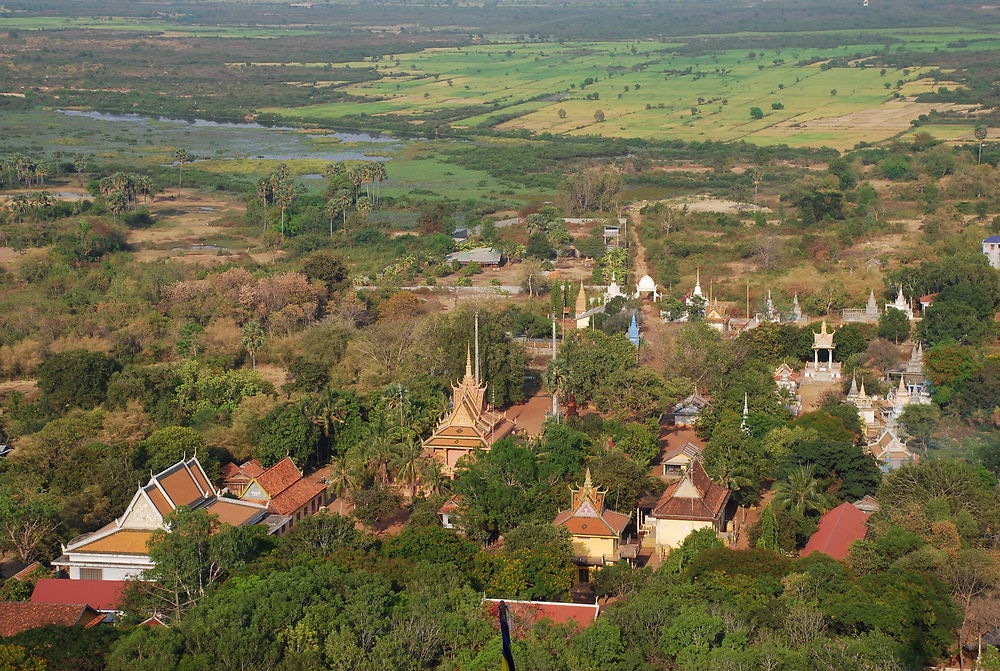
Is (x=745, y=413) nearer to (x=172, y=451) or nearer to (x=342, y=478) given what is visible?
(x=342, y=478)

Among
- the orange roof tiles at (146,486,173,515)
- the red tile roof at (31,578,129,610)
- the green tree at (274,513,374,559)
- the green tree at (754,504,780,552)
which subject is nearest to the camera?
the red tile roof at (31,578,129,610)

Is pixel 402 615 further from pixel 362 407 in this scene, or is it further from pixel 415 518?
pixel 362 407

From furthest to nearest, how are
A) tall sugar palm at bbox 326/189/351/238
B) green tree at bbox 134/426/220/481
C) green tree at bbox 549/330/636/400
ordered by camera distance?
1. tall sugar palm at bbox 326/189/351/238
2. green tree at bbox 549/330/636/400
3. green tree at bbox 134/426/220/481

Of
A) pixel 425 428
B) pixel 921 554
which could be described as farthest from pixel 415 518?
pixel 921 554

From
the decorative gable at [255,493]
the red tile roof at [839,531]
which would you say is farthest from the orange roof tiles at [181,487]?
the red tile roof at [839,531]

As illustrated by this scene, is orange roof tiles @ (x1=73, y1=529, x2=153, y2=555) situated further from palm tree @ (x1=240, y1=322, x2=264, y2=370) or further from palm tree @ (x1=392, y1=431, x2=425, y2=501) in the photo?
palm tree @ (x1=240, y1=322, x2=264, y2=370)

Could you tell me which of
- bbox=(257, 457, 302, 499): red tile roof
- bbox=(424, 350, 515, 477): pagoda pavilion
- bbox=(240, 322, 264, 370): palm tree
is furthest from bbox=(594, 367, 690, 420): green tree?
bbox=(240, 322, 264, 370): palm tree

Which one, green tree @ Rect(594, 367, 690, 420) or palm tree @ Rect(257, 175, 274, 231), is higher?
green tree @ Rect(594, 367, 690, 420)

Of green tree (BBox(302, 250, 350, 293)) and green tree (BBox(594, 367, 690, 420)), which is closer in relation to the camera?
green tree (BBox(594, 367, 690, 420))

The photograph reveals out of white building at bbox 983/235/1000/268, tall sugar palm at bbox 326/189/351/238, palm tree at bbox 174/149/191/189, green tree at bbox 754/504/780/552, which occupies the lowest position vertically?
palm tree at bbox 174/149/191/189
